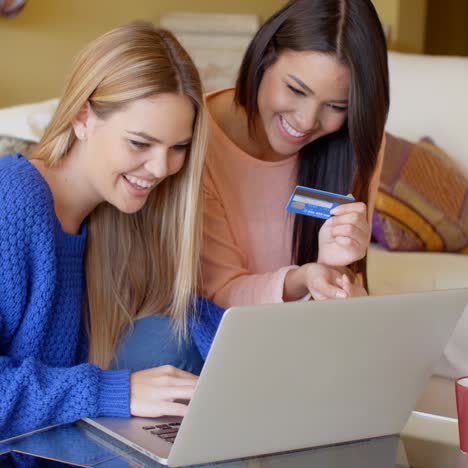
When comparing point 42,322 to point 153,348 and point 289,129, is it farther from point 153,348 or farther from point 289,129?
point 289,129

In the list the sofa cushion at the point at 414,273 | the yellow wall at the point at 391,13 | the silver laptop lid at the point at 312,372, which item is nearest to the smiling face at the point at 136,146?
the silver laptop lid at the point at 312,372

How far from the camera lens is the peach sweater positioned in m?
1.69

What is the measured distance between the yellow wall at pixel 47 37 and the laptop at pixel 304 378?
194 centimetres

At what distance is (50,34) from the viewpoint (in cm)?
295

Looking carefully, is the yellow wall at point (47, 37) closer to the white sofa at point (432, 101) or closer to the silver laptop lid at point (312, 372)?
the white sofa at point (432, 101)

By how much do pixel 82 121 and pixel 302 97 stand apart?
41 cm

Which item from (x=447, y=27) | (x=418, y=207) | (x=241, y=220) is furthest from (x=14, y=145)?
(x=447, y=27)

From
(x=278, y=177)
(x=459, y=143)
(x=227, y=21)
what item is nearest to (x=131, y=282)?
(x=278, y=177)

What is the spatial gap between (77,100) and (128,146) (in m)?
0.12

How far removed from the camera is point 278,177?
1.78m

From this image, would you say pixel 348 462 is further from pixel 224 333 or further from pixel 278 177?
pixel 278 177

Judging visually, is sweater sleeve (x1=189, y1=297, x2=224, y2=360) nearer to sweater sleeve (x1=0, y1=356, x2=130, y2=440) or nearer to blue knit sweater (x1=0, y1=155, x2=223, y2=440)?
blue knit sweater (x1=0, y1=155, x2=223, y2=440)

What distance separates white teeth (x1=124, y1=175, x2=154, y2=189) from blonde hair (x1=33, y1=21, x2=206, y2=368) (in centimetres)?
8

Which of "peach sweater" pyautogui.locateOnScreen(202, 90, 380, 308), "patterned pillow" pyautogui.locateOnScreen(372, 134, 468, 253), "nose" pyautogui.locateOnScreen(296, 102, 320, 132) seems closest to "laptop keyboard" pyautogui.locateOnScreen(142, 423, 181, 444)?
"peach sweater" pyautogui.locateOnScreen(202, 90, 380, 308)
